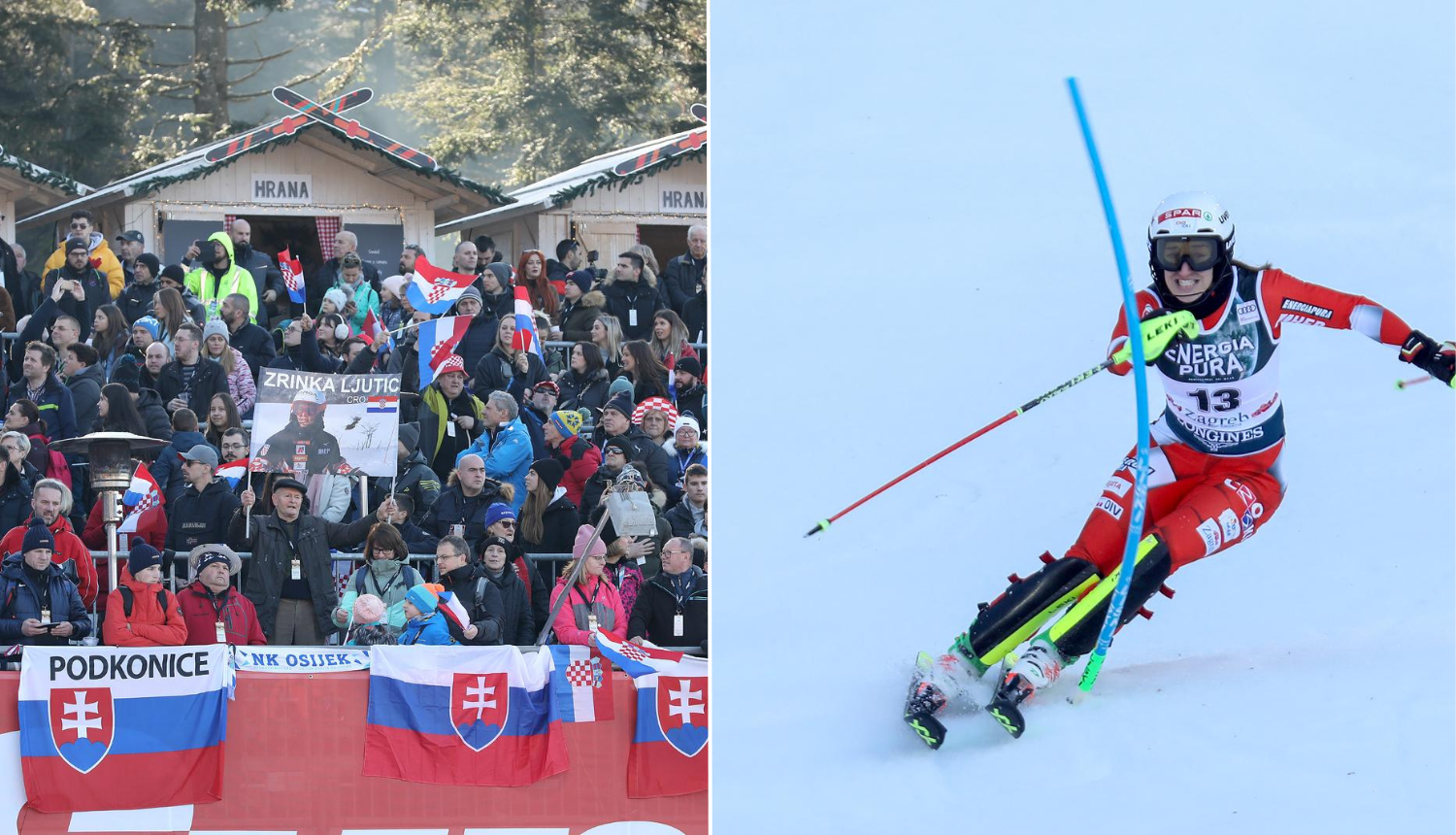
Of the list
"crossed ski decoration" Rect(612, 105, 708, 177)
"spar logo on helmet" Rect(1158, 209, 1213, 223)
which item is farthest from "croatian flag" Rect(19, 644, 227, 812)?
"crossed ski decoration" Rect(612, 105, 708, 177)

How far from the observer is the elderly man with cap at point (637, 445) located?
683cm

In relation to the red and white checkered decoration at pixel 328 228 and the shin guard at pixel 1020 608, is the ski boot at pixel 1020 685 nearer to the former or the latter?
the shin guard at pixel 1020 608

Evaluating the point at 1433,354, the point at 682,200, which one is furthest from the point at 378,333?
the point at 1433,354

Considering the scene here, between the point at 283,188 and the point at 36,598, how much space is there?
6.48 metres

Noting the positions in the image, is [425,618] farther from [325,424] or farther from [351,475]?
[325,424]

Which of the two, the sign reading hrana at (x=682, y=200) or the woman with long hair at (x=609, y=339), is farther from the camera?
the sign reading hrana at (x=682, y=200)

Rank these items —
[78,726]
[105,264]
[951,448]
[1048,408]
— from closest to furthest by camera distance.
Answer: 1. [951,448]
2. [1048,408]
3. [78,726]
4. [105,264]

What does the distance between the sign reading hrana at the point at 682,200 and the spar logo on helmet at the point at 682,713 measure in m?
6.78

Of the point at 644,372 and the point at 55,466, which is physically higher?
the point at 644,372

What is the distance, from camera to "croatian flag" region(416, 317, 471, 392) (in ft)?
24.5

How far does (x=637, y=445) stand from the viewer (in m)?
6.91

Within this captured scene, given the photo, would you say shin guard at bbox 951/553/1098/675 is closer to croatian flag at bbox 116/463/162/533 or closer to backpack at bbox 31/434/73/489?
croatian flag at bbox 116/463/162/533

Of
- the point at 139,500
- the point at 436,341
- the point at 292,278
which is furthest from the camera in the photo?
the point at 292,278

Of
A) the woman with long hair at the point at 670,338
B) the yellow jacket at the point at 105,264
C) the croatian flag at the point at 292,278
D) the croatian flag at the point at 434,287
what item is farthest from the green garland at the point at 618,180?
the woman with long hair at the point at 670,338
